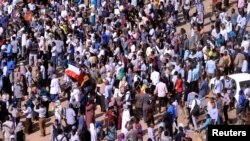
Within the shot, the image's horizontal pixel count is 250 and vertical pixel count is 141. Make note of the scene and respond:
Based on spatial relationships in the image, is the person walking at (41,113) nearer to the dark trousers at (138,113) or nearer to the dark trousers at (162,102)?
the dark trousers at (138,113)

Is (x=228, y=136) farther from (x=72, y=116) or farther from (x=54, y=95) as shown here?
(x=54, y=95)

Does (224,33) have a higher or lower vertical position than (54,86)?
higher

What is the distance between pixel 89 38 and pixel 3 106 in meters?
6.17

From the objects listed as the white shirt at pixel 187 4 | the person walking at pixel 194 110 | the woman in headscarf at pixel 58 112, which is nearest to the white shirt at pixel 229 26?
the white shirt at pixel 187 4

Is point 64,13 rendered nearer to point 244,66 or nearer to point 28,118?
point 28,118

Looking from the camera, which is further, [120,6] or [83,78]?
[120,6]

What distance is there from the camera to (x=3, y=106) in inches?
964

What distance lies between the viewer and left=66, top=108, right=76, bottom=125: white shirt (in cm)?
2348

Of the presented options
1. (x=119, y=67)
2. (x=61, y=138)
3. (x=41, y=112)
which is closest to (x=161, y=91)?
(x=119, y=67)

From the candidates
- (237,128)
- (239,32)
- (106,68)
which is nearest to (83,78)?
(106,68)

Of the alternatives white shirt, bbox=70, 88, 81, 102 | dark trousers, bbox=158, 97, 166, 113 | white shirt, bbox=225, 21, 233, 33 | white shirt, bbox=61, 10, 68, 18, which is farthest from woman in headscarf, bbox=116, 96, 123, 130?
white shirt, bbox=61, 10, 68, 18

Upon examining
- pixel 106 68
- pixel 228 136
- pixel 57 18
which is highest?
pixel 57 18

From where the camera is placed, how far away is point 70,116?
23484 millimetres

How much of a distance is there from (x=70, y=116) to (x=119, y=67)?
3.43 meters
